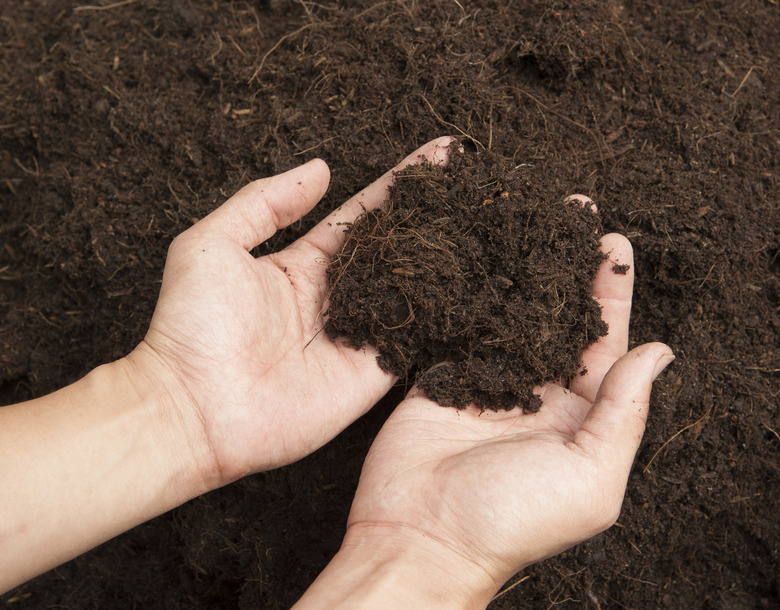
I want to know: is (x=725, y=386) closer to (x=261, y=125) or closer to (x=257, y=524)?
(x=257, y=524)

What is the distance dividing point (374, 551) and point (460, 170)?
151cm

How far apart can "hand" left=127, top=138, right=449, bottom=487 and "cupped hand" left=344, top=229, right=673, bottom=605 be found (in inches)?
11.9

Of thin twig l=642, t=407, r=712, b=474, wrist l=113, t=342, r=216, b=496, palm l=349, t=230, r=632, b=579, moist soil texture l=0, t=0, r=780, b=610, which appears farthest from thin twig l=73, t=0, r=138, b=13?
thin twig l=642, t=407, r=712, b=474

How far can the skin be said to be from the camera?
193cm

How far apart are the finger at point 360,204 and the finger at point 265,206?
0.44 feet

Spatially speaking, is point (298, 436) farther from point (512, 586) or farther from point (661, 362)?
point (661, 362)

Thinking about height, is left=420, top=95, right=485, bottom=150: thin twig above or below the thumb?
above

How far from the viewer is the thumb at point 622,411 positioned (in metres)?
2.02

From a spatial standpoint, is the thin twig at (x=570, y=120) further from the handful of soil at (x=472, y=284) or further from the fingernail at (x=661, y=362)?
the fingernail at (x=661, y=362)

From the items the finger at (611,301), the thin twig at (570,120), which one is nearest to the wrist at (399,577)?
the finger at (611,301)

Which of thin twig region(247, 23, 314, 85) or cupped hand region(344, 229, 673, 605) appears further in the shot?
thin twig region(247, 23, 314, 85)

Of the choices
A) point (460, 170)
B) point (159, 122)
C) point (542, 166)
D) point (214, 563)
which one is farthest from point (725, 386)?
point (159, 122)

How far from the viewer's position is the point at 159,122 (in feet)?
9.91

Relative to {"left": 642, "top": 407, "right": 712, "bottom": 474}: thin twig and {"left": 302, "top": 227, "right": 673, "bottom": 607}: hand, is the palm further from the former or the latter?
{"left": 642, "top": 407, "right": 712, "bottom": 474}: thin twig
